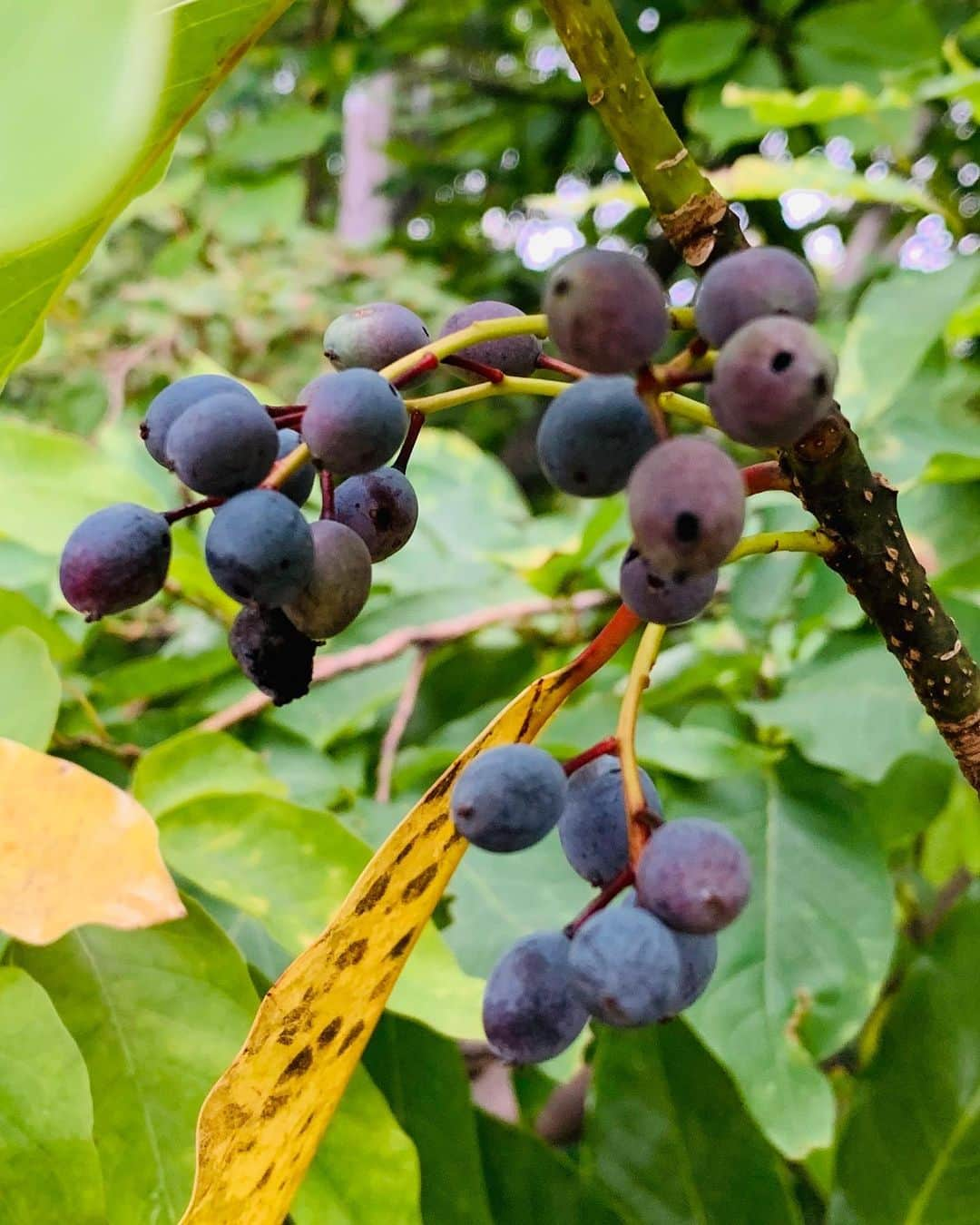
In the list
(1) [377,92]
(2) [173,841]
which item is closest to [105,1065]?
(2) [173,841]

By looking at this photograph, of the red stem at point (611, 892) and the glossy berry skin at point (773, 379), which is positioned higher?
the glossy berry skin at point (773, 379)

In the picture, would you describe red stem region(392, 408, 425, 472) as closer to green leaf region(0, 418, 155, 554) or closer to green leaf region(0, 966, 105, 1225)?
green leaf region(0, 966, 105, 1225)

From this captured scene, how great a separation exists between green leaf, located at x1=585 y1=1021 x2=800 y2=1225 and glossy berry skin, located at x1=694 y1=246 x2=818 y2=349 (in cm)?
69

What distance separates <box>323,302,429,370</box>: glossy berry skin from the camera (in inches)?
16.9

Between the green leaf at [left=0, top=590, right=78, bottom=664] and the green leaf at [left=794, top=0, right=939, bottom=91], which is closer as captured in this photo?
the green leaf at [left=0, top=590, right=78, bottom=664]

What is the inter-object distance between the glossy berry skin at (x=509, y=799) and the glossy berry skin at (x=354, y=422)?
0.44ft

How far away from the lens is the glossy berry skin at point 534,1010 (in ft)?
1.42

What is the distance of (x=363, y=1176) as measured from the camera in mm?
630

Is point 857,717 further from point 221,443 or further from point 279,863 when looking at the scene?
point 221,443

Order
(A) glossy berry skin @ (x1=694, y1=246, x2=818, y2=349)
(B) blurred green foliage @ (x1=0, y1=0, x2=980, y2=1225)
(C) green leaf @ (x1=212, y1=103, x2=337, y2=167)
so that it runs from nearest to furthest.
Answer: (A) glossy berry skin @ (x1=694, y1=246, x2=818, y2=349)
(B) blurred green foliage @ (x1=0, y1=0, x2=980, y2=1225)
(C) green leaf @ (x1=212, y1=103, x2=337, y2=167)

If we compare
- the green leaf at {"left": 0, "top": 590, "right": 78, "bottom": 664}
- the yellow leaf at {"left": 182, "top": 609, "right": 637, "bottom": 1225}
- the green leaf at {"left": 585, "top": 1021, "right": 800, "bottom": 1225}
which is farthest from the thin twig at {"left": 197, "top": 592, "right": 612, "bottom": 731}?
the yellow leaf at {"left": 182, "top": 609, "right": 637, "bottom": 1225}

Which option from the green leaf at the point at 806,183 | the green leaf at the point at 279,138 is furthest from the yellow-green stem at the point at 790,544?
the green leaf at the point at 279,138

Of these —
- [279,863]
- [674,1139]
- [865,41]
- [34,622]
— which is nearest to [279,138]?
[865,41]

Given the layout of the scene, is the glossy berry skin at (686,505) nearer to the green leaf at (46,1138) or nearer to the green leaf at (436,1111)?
the green leaf at (46,1138)
